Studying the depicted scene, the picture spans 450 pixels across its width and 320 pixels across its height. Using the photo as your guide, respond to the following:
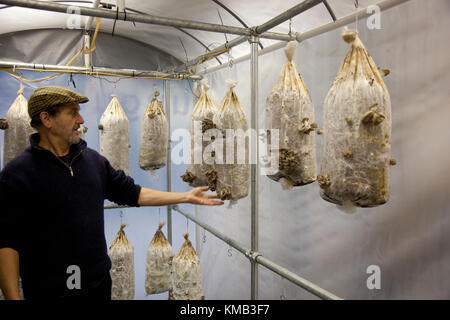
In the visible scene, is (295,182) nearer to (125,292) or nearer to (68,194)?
(68,194)

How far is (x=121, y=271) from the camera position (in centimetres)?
323

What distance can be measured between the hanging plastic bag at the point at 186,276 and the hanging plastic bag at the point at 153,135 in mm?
909

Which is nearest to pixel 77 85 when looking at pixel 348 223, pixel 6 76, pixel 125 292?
pixel 6 76

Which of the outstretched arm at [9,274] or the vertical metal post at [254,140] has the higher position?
the vertical metal post at [254,140]

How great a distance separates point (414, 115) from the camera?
2.02 m

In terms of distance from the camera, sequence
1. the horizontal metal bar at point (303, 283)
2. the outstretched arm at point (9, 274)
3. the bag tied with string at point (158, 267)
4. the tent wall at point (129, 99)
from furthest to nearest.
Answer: the tent wall at point (129, 99)
the bag tied with string at point (158, 267)
the horizontal metal bar at point (303, 283)
the outstretched arm at point (9, 274)

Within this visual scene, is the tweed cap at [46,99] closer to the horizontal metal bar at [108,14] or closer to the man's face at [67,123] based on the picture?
the man's face at [67,123]

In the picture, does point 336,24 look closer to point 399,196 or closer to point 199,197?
point 399,196

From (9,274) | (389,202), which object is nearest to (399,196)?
(389,202)

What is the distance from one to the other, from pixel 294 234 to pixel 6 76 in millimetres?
3507

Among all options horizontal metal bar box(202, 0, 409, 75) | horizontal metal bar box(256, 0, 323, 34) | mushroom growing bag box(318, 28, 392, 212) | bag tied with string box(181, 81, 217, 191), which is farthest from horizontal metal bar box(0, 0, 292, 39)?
mushroom growing bag box(318, 28, 392, 212)

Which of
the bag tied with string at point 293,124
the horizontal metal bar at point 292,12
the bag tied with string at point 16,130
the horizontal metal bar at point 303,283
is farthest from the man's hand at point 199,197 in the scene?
the bag tied with string at point 16,130

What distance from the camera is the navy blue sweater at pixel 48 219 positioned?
69.2 inches

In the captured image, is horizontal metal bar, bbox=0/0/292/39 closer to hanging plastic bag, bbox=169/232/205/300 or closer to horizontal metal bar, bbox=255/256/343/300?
horizontal metal bar, bbox=255/256/343/300
